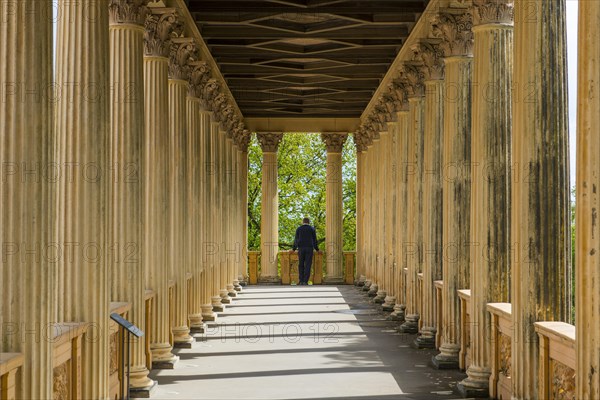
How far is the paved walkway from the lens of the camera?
15.6 m

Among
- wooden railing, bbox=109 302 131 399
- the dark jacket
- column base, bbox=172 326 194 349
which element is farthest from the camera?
the dark jacket

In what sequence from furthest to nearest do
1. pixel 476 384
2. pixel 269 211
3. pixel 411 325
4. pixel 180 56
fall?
pixel 269 211, pixel 411 325, pixel 180 56, pixel 476 384

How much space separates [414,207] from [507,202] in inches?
371

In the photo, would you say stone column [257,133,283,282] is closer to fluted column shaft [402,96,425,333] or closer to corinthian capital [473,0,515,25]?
fluted column shaft [402,96,425,333]

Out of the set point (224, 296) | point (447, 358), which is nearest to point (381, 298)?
point (224, 296)

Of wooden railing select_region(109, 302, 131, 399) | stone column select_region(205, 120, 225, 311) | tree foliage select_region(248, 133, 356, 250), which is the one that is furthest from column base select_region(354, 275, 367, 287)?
wooden railing select_region(109, 302, 131, 399)

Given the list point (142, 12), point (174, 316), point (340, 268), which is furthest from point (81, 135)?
point (340, 268)

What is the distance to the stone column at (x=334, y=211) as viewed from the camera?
4625 centimetres

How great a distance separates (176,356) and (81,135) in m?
8.24

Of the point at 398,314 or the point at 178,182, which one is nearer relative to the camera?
the point at 178,182

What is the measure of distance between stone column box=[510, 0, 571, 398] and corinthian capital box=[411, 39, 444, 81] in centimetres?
971

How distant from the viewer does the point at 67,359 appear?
36.9 feet

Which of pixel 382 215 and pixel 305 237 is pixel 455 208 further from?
pixel 305 237

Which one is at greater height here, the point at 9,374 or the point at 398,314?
the point at 9,374
